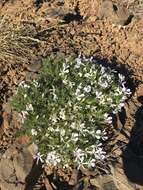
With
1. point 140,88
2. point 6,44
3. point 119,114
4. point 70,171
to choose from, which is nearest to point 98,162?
point 70,171

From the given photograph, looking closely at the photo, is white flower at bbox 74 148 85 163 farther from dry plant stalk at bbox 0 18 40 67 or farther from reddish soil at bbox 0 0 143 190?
dry plant stalk at bbox 0 18 40 67

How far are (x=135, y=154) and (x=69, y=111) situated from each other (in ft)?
3.36

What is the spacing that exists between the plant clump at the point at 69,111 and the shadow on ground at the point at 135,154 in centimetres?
31

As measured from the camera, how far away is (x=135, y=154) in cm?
575

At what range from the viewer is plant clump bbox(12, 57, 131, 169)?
5.05 meters

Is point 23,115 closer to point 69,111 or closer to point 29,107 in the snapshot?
point 29,107

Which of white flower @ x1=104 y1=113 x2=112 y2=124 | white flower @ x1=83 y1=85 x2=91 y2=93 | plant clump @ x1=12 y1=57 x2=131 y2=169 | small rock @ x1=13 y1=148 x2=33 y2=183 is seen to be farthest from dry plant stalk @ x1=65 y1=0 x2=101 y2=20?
small rock @ x1=13 y1=148 x2=33 y2=183

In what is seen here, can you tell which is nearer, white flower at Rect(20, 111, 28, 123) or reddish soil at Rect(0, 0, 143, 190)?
white flower at Rect(20, 111, 28, 123)

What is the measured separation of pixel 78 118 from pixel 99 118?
206mm

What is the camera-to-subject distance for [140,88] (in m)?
6.26

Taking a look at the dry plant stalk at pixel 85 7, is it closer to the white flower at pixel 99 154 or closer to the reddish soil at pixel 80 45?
the reddish soil at pixel 80 45

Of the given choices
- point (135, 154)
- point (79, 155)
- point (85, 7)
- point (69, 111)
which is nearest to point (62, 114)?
point (69, 111)

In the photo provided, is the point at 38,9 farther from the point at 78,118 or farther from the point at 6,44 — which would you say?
the point at 78,118

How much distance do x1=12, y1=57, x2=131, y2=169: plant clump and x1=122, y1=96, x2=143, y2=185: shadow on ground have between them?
1.00ft
